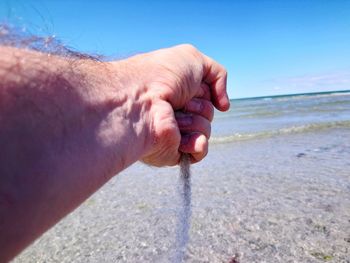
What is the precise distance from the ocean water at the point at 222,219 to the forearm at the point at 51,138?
84 cm

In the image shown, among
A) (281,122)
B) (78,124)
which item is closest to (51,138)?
(78,124)

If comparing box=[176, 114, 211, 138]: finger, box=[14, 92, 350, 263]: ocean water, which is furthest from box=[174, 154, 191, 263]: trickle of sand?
box=[176, 114, 211, 138]: finger

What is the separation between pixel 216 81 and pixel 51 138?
3.33ft

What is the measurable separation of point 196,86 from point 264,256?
1.19 meters

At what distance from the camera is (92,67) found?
4.06 ft

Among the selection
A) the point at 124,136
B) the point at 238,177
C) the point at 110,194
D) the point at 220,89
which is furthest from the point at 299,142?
the point at 124,136

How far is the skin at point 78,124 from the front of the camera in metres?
0.78

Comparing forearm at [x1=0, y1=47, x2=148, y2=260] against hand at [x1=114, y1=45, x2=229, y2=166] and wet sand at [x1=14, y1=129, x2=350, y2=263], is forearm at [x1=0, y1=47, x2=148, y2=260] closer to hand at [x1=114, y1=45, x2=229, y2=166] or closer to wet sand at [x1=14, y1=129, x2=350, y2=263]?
hand at [x1=114, y1=45, x2=229, y2=166]

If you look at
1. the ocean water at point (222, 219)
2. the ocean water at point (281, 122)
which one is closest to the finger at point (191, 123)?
the ocean water at point (222, 219)

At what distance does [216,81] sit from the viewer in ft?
5.72

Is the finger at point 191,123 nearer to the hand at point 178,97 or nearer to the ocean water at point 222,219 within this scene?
the hand at point 178,97

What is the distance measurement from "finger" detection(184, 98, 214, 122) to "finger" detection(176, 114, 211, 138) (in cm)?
2

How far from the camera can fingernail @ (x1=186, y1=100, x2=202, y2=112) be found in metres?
1.66

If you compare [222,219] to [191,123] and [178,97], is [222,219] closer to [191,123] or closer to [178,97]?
[191,123]
